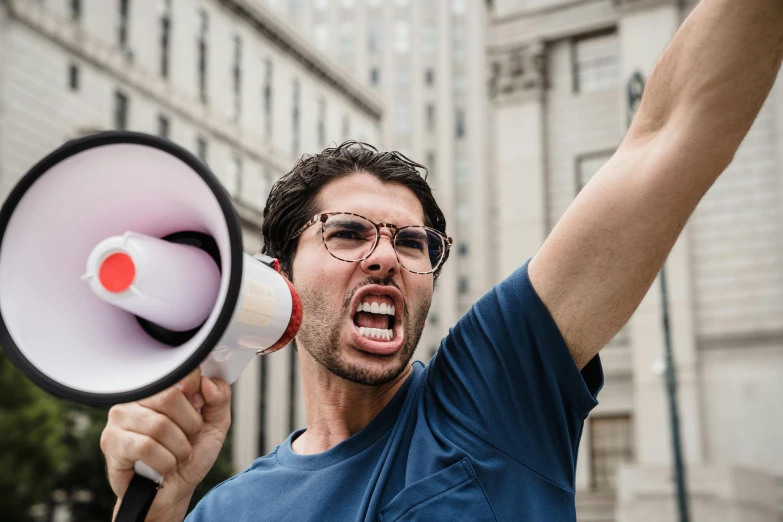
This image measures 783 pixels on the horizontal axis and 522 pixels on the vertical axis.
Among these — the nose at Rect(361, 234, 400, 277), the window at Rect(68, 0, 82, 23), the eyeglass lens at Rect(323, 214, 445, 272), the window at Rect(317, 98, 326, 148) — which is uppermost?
the window at Rect(317, 98, 326, 148)

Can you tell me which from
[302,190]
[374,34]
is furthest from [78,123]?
[374,34]

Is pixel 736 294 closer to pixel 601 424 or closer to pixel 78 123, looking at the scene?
pixel 601 424

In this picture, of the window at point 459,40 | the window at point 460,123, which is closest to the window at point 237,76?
the window at point 460,123

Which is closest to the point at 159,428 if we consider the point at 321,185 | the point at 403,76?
the point at 321,185

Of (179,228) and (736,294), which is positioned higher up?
(736,294)

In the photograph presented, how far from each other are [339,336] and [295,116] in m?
56.0

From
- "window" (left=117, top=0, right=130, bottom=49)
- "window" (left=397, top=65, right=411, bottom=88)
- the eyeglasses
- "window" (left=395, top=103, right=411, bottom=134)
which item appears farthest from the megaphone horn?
"window" (left=397, top=65, right=411, bottom=88)

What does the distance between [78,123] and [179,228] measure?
3997cm

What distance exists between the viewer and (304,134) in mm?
58031

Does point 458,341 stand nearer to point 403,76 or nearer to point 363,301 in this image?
point 363,301

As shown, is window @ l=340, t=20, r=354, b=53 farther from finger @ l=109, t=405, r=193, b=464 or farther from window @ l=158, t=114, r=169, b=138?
finger @ l=109, t=405, r=193, b=464

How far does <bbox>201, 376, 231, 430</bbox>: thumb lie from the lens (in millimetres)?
1713

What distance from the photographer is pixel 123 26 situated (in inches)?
1722

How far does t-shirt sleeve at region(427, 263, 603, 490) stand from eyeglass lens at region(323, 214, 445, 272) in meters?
0.39
